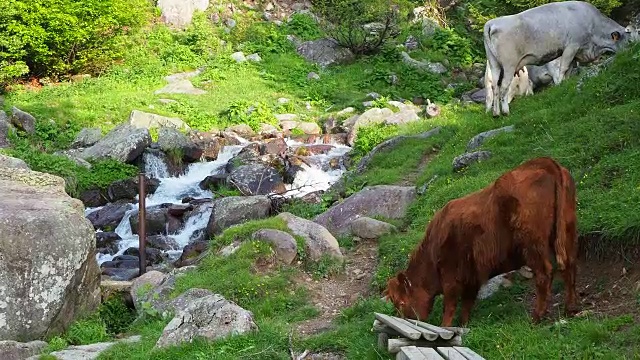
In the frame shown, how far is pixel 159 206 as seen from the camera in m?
19.1

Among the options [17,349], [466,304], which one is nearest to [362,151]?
[17,349]

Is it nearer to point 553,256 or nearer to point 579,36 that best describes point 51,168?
point 579,36

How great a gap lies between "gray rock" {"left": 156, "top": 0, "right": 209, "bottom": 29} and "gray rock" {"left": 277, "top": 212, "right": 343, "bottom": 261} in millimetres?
24274

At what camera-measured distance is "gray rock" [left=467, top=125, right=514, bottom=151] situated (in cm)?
1383

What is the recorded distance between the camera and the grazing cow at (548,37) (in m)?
14.1

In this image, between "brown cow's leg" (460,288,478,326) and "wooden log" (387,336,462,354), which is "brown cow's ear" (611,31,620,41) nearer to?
"brown cow's leg" (460,288,478,326)

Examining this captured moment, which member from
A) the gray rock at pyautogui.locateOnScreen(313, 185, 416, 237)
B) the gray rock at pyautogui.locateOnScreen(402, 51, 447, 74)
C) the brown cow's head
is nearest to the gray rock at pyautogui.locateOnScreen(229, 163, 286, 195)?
the gray rock at pyautogui.locateOnScreen(313, 185, 416, 237)

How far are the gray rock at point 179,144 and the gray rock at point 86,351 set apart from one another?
40.7 ft

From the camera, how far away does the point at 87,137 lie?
23.2 m

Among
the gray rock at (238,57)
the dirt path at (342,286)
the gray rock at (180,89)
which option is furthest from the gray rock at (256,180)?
the gray rock at (238,57)

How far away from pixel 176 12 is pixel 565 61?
24401mm

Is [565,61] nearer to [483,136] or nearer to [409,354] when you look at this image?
[483,136]

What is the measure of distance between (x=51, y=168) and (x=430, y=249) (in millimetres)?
15275

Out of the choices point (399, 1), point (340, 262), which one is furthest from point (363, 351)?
point (399, 1)
